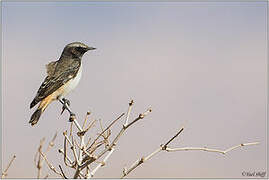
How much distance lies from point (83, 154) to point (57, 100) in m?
3.06

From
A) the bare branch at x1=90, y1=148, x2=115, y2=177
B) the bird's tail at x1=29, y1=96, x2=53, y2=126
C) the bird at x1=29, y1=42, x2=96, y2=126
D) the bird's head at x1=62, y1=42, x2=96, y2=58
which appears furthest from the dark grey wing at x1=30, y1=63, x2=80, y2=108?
the bare branch at x1=90, y1=148, x2=115, y2=177

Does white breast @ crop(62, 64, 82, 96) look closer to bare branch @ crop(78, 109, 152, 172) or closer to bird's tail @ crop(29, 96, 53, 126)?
bird's tail @ crop(29, 96, 53, 126)

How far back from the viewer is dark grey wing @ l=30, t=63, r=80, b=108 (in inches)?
220

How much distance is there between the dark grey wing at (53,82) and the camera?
5.60 m

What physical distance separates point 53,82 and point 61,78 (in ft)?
0.55

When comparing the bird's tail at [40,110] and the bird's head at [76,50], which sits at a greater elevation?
the bird's head at [76,50]

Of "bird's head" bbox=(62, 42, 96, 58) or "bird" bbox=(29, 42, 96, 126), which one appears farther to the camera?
"bird's head" bbox=(62, 42, 96, 58)

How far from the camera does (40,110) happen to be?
5.50 meters

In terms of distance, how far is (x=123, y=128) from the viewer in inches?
105

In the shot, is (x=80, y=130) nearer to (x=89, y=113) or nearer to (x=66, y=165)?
(x=89, y=113)

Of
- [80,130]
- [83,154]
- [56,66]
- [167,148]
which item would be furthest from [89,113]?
[56,66]

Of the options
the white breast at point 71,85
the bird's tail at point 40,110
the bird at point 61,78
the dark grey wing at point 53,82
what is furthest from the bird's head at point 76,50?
the bird's tail at point 40,110

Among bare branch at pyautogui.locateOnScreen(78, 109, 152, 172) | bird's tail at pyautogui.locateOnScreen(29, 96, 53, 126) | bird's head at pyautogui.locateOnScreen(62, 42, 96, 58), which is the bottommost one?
bird's tail at pyautogui.locateOnScreen(29, 96, 53, 126)

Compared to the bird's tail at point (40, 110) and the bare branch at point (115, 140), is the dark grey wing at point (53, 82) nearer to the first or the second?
the bird's tail at point (40, 110)
